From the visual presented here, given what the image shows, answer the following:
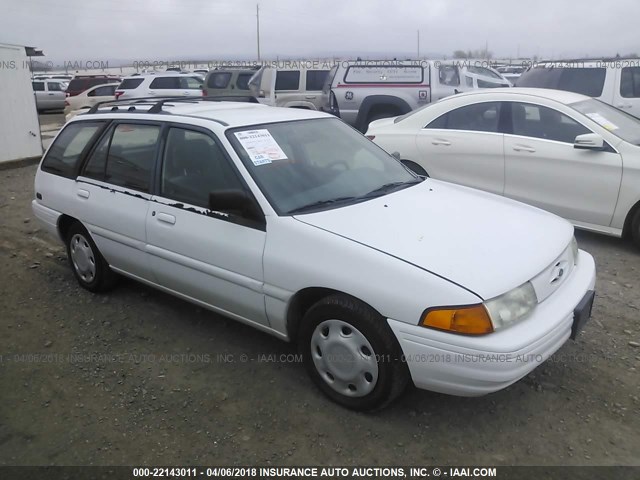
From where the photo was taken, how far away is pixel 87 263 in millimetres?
4574

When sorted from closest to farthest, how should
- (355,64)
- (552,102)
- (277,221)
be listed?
1. (277,221)
2. (552,102)
3. (355,64)

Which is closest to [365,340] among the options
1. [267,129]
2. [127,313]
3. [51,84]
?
[267,129]

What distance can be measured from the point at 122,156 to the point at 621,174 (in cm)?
438

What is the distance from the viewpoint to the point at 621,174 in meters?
5.13

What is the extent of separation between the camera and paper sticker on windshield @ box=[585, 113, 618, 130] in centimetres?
540

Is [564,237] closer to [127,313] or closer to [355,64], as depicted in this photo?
[127,313]

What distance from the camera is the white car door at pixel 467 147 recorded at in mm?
5949

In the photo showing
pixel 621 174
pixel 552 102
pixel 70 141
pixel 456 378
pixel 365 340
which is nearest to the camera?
pixel 456 378

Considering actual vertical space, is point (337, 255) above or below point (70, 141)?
below

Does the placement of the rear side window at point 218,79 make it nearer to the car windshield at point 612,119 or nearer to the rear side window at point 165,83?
the rear side window at point 165,83

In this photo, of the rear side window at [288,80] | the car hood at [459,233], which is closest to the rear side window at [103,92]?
the rear side window at [288,80]

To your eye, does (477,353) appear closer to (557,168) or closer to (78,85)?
(557,168)

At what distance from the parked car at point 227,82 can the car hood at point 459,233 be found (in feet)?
39.3

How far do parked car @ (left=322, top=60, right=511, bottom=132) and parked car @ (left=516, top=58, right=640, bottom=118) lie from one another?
3022mm
